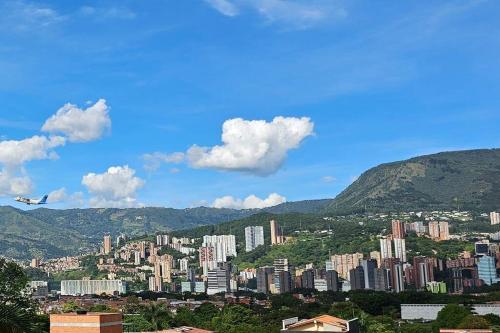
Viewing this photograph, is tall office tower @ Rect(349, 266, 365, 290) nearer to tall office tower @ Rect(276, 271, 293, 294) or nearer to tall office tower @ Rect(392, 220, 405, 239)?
tall office tower @ Rect(276, 271, 293, 294)

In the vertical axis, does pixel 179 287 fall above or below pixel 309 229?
below

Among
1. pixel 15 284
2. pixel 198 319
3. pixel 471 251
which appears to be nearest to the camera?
pixel 15 284

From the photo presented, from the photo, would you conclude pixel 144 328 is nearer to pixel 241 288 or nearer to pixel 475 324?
pixel 475 324

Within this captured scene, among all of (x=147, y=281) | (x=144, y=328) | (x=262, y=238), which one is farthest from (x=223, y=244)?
(x=144, y=328)

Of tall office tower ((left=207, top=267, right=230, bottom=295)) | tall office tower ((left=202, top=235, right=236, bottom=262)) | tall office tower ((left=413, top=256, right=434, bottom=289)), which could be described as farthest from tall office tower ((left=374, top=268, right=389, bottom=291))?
tall office tower ((left=202, top=235, right=236, bottom=262))

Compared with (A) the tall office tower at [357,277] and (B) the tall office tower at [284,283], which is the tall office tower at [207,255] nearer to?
(B) the tall office tower at [284,283]
